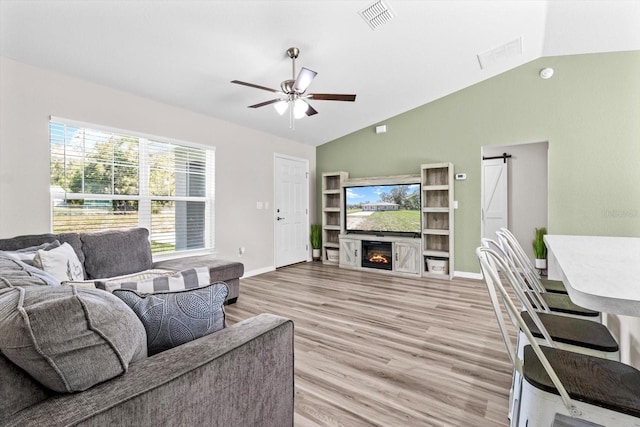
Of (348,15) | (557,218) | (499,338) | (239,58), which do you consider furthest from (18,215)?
(557,218)

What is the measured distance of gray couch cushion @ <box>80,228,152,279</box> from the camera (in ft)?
8.80

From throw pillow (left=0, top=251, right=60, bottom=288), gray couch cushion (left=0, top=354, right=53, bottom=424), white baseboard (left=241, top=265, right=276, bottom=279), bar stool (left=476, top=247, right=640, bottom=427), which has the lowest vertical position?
white baseboard (left=241, top=265, right=276, bottom=279)

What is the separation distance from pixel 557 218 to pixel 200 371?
4853 millimetres

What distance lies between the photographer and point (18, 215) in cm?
262

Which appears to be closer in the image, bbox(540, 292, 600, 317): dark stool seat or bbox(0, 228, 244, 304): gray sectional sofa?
bbox(540, 292, 600, 317): dark stool seat

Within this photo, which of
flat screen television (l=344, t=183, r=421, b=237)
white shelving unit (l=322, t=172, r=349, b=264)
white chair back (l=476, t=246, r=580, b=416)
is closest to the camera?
white chair back (l=476, t=246, r=580, b=416)

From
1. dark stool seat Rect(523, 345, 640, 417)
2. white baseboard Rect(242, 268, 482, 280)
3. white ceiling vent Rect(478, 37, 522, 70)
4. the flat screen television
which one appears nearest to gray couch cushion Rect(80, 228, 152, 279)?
white baseboard Rect(242, 268, 482, 280)

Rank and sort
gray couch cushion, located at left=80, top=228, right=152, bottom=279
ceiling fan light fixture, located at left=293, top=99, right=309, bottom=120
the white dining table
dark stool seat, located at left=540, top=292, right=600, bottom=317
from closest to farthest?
the white dining table
dark stool seat, located at left=540, top=292, right=600, bottom=317
gray couch cushion, located at left=80, top=228, right=152, bottom=279
ceiling fan light fixture, located at left=293, top=99, right=309, bottom=120

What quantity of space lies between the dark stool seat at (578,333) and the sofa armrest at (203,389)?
1118 millimetres

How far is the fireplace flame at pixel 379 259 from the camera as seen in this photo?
4.97 metres

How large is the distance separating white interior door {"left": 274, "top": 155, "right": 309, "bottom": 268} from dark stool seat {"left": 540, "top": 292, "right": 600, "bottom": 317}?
4119mm

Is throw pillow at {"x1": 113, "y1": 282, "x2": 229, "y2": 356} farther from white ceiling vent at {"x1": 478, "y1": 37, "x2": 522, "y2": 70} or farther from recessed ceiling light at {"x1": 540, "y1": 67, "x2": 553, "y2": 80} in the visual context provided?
recessed ceiling light at {"x1": 540, "y1": 67, "x2": 553, "y2": 80}

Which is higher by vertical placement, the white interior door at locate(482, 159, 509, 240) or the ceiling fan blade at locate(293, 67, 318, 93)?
the ceiling fan blade at locate(293, 67, 318, 93)

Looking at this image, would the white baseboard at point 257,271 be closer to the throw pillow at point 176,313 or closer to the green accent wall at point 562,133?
the green accent wall at point 562,133
